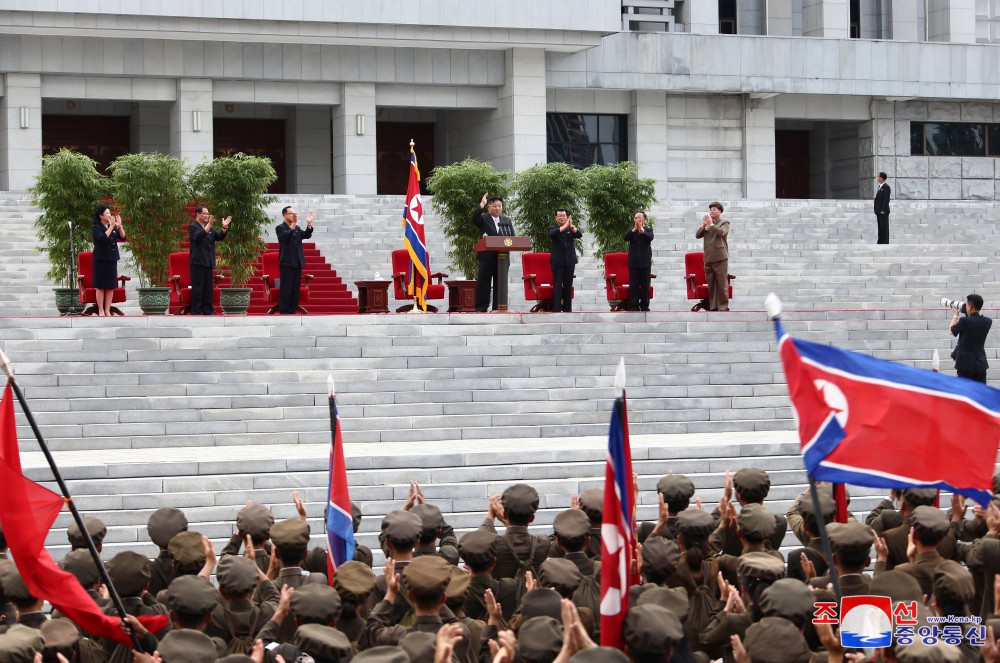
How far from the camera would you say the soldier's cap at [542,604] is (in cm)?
626

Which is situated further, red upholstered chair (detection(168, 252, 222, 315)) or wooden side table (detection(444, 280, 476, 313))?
wooden side table (detection(444, 280, 476, 313))

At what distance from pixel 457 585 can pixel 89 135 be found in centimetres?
3216

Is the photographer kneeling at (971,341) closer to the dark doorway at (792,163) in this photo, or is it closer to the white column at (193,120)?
the white column at (193,120)

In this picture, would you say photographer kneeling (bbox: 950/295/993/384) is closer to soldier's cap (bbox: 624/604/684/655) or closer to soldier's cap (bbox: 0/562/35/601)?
soldier's cap (bbox: 624/604/684/655)

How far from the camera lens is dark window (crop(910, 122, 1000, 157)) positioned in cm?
4138

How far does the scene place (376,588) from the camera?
273 inches

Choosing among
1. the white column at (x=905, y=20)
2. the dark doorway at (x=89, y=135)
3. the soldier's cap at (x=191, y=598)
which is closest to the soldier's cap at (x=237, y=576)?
the soldier's cap at (x=191, y=598)

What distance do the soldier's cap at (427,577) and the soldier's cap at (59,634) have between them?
1294 millimetres

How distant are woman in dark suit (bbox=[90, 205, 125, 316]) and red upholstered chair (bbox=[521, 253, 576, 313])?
5995mm

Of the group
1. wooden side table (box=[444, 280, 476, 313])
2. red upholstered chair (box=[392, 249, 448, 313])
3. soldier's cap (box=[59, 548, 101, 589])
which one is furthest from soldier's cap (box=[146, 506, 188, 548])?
red upholstered chair (box=[392, 249, 448, 313])

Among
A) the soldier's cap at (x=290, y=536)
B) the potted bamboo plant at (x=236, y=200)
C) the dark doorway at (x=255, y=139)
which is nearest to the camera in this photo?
the soldier's cap at (x=290, y=536)

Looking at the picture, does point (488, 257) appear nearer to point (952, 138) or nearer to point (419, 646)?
point (419, 646)

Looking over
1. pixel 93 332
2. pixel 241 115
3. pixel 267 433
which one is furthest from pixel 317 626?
pixel 241 115

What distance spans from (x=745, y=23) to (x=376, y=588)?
3730 cm
